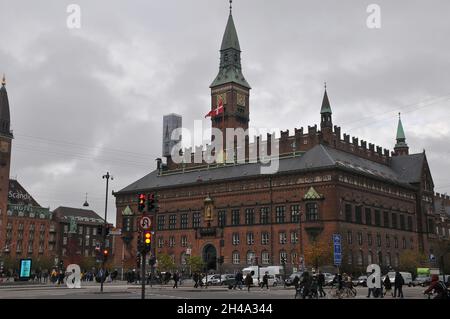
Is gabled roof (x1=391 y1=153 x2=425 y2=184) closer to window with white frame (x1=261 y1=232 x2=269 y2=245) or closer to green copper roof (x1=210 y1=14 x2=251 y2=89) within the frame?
window with white frame (x1=261 y1=232 x2=269 y2=245)

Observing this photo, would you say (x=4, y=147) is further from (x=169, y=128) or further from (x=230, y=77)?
(x=230, y=77)

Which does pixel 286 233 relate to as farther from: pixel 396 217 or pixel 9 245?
pixel 9 245

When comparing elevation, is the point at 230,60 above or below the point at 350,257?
above

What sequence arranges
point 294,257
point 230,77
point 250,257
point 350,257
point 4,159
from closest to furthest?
point 350,257, point 294,257, point 250,257, point 230,77, point 4,159

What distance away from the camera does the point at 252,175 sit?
291 ft

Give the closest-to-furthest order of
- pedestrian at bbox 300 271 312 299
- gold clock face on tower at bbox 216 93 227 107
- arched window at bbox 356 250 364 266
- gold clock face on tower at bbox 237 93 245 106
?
pedestrian at bbox 300 271 312 299 → arched window at bbox 356 250 364 266 → gold clock face on tower at bbox 216 93 227 107 → gold clock face on tower at bbox 237 93 245 106

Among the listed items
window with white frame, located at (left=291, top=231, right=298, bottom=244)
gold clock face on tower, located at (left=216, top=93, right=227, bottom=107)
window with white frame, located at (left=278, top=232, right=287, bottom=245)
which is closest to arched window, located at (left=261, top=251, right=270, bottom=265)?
window with white frame, located at (left=278, top=232, right=287, bottom=245)

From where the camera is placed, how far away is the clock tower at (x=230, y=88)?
11081 cm

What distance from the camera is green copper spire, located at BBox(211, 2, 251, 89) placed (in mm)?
114375

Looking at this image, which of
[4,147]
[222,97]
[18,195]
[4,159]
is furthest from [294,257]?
[18,195]

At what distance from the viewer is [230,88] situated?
112 m

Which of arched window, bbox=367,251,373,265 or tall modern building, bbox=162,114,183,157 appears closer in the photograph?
arched window, bbox=367,251,373,265

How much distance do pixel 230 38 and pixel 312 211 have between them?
48.2m

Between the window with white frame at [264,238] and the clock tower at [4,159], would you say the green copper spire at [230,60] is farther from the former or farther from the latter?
the clock tower at [4,159]
